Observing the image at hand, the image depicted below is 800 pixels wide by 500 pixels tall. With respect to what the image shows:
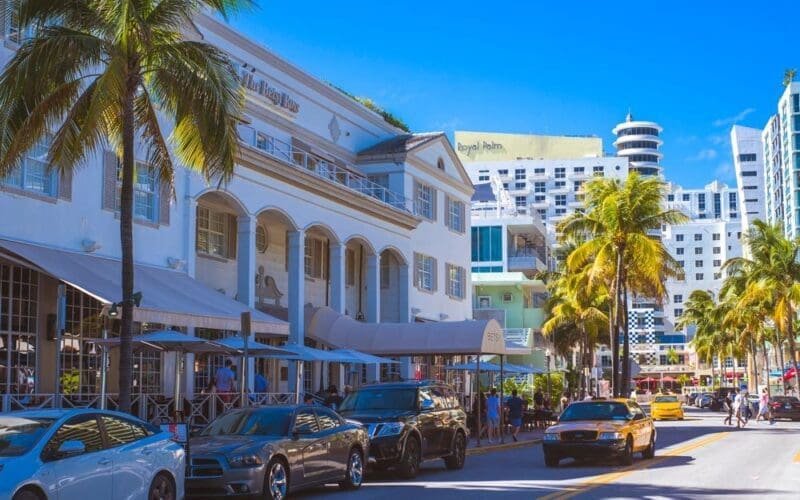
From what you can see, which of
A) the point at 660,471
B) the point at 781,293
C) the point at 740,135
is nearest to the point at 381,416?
the point at 660,471

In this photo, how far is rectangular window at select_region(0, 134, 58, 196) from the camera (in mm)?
23906

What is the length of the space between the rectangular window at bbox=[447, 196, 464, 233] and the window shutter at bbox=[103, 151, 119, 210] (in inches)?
995

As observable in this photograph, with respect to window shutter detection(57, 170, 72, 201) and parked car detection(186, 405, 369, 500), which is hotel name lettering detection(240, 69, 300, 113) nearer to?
window shutter detection(57, 170, 72, 201)

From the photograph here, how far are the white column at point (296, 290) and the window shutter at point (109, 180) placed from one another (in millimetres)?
9610

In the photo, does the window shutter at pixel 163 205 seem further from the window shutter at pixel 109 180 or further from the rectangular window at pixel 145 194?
the window shutter at pixel 109 180

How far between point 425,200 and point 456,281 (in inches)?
220

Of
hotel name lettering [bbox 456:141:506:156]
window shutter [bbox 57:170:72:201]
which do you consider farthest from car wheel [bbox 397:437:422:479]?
hotel name lettering [bbox 456:141:506:156]

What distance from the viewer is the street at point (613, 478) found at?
17.4 meters

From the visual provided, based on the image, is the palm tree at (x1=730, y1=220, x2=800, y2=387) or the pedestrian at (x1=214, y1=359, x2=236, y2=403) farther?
the palm tree at (x1=730, y1=220, x2=800, y2=387)

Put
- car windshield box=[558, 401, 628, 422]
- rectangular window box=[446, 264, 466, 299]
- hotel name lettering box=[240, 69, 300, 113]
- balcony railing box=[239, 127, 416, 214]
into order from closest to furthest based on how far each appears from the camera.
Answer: car windshield box=[558, 401, 628, 422]
balcony railing box=[239, 127, 416, 214]
hotel name lettering box=[240, 69, 300, 113]
rectangular window box=[446, 264, 466, 299]

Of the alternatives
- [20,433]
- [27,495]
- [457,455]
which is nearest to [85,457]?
[20,433]

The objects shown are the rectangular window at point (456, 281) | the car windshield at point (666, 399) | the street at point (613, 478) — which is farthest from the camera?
the car windshield at point (666, 399)

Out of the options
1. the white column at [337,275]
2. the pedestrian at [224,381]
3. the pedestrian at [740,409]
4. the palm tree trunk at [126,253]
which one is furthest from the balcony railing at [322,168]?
the pedestrian at [740,409]

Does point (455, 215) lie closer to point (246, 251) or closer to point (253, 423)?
point (246, 251)
